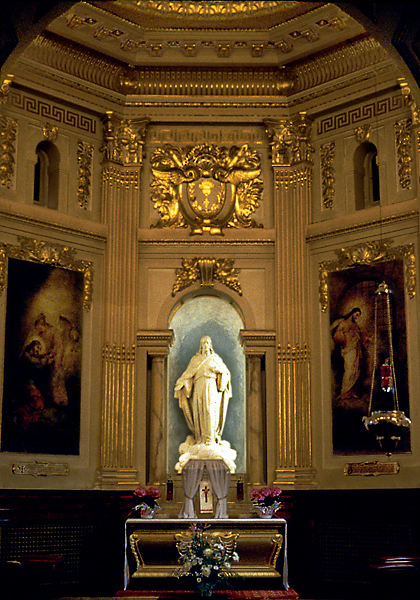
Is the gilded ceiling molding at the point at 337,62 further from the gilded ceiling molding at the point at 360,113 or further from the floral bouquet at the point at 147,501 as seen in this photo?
the floral bouquet at the point at 147,501

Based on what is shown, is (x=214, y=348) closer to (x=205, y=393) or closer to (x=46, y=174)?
(x=205, y=393)

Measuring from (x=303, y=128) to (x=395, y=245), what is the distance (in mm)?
2834

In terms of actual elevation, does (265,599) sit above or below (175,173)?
below

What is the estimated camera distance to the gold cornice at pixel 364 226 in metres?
14.3

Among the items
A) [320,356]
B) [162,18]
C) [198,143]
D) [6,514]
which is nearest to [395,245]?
[320,356]

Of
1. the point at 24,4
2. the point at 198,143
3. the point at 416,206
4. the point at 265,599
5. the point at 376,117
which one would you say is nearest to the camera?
the point at 24,4

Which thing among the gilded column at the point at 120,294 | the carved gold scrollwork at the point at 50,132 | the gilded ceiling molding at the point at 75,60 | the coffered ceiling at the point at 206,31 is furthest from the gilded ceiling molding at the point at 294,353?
the gilded ceiling molding at the point at 75,60

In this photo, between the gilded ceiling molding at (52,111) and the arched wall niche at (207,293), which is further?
the arched wall niche at (207,293)

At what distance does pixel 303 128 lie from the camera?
15906 mm

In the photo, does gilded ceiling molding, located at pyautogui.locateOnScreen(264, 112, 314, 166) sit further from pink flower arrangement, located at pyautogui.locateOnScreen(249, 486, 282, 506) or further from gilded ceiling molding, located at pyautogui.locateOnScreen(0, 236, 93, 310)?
pink flower arrangement, located at pyautogui.locateOnScreen(249, 486, 282, 506)

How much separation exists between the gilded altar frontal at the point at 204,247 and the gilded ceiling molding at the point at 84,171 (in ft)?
0.12

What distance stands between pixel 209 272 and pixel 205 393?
2.10m

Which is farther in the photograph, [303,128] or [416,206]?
[303,128]

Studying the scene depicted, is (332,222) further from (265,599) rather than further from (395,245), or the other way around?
(265,599)
